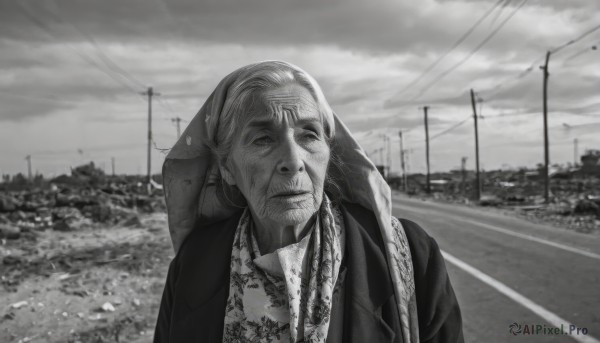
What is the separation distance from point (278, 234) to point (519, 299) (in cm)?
552

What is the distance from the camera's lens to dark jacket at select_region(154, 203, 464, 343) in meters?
1.72

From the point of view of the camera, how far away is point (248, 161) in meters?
1.83

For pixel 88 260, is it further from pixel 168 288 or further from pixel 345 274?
pixel 345 274

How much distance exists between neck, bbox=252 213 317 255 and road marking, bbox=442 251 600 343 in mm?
4253

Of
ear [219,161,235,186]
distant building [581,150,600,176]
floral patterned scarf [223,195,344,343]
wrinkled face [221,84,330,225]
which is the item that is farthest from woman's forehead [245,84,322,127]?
distant building [581,150,600,176]

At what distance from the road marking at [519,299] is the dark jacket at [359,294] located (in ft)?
13.0

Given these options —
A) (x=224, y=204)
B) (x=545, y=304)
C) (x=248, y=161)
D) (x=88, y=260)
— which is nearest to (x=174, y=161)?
(x=224, y=204)

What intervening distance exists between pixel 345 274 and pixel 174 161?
908mm

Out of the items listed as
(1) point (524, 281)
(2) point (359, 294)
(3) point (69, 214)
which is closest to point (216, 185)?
(2) point (359, 294)

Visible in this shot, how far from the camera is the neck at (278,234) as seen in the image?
6.24 feet

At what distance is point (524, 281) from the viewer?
7254mm

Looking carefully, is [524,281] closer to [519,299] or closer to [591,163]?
[519,299]

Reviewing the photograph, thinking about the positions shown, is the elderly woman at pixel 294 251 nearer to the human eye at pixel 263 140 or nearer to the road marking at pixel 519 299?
the human eye at pixel 263 140

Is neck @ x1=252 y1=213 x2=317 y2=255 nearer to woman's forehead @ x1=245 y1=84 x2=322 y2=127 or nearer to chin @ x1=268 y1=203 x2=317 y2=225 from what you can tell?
chin @ x1=268 y1=203 x2=317 y2=225
